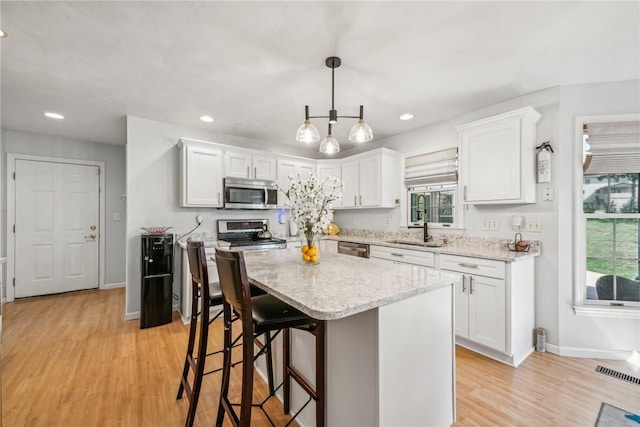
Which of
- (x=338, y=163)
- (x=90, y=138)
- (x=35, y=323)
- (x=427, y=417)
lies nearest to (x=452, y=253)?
(x=427, y=417)

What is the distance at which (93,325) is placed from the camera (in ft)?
10.3

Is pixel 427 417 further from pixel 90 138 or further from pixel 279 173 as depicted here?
pixel 90 138

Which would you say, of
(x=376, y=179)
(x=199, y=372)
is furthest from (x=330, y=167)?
(x=199, y=372)

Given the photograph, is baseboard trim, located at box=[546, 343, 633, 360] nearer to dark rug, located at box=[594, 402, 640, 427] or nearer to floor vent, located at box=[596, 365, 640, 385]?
floor vent, located at box=[596, 365, 640, 385]

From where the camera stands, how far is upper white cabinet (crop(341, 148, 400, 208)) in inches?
155

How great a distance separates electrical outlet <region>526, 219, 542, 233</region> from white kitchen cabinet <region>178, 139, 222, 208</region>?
11.6 feet

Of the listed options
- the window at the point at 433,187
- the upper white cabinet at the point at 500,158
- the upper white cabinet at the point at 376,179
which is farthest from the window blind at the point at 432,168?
the upper white cabinet at the point at 500,158

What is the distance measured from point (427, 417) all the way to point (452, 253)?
1580 millimetres

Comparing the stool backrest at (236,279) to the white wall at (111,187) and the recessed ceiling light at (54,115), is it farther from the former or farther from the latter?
the white wall at (111,187)

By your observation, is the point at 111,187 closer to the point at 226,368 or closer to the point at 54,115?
the point at 54,115

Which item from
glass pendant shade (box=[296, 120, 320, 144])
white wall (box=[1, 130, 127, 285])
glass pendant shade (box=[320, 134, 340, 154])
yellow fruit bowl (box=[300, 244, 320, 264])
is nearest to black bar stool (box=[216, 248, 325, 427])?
yellow fruit bowl (box=[300, 244, 320, 264])

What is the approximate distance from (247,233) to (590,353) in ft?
13.2

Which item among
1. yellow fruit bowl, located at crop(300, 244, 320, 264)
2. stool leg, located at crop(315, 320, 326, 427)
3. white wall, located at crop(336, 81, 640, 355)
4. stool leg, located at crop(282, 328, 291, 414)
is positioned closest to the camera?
stool leg, located at crop(315, 320, 326, 427)

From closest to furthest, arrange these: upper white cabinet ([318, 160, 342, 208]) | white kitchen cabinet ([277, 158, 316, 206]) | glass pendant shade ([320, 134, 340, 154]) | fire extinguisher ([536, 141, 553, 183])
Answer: glass pendant shade ([320, 134, 340, 154]) < fire extinguisher ([536, 141, 553, 183]) < white kitchen cabinet ([277, 158, 316, 206]) < upper white cabinet ([318, 160, 342, 208])
